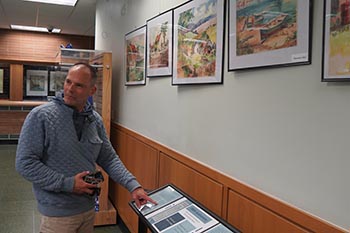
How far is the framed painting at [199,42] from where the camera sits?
196 centimetres

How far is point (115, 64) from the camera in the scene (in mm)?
4426

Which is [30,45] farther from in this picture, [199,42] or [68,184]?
[68,184]

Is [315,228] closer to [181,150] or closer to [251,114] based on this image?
[251,114]

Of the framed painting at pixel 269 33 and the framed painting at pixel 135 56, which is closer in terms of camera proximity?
the framed painting at pixel 269 33

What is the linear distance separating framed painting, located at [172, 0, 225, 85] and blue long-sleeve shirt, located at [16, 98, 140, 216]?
715mm

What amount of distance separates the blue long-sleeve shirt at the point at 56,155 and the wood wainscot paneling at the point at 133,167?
0.99 m

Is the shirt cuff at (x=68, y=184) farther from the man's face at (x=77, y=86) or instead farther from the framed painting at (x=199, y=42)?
the framed painting at (x=199, y=42)

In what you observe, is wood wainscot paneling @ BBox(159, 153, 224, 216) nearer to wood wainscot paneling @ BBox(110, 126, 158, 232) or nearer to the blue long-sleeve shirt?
wood wainscot paneling @ BBox(110, 126, 158, 232)

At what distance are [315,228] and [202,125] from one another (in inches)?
40.7

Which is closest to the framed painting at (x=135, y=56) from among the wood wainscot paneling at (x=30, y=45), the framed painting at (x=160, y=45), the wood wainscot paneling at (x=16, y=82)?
the framed painting at (x=160, y=45)

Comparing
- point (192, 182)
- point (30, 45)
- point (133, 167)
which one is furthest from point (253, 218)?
point (30, 45)

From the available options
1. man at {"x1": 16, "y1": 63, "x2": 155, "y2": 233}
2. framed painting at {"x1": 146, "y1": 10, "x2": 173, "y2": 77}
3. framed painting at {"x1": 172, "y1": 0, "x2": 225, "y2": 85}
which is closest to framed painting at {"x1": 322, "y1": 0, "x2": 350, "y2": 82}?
framed painting at {"x1": 172, "y1": 0, "x2": 225, "y2": 85}

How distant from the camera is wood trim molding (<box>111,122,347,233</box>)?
127 cm

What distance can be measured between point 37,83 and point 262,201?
9344 millimetres
